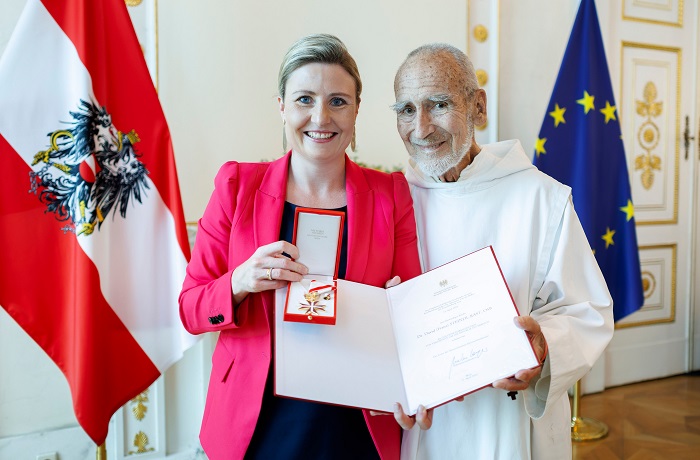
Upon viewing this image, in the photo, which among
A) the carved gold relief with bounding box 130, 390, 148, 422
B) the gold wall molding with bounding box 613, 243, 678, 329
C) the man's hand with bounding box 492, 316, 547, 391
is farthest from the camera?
the gold wall molding with bounding box 613, 243, 678, 329

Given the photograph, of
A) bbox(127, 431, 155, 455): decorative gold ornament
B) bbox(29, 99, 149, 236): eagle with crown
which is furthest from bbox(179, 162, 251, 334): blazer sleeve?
→ bbox(127, 431, 155, 455): decorative gold ornament

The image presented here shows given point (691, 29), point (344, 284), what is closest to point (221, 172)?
point (344, 284)

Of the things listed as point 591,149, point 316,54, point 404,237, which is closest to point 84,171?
point 316,54

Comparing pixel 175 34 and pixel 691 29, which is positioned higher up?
pixel 691 29

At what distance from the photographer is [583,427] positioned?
3854 mm

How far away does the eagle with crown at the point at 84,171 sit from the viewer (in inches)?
86.8

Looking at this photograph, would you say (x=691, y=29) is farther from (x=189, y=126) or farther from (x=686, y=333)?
(x=189, y=126)

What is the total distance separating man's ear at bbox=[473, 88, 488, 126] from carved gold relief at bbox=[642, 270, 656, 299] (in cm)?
354

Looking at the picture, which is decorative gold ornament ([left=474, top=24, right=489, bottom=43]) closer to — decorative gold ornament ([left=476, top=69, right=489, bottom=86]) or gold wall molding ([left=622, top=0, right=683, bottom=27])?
decorative gold ornament ([left=476, top=69, right=489, bottom=86])

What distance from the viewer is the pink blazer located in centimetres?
147

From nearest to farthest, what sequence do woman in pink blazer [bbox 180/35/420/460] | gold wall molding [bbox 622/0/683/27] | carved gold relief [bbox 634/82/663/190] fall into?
A: 1. woman in pink blazer [bbox 180/35/420/460]
2. gold wall molding [bbox 622/0/683/27]
3. carved gold relief [bbox 634/82/663/190]

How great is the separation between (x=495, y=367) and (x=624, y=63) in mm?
3964

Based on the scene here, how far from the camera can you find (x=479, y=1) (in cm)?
388

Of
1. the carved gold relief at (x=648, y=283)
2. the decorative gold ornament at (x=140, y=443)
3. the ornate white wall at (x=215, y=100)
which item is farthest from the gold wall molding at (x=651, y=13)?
the decorative gold ornament at (x=140, y=443)
